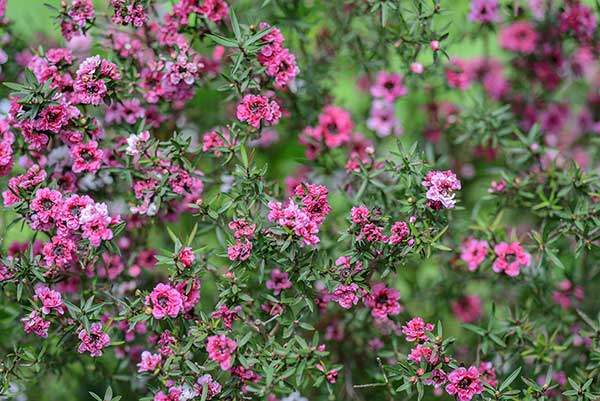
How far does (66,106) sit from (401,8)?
92 cm

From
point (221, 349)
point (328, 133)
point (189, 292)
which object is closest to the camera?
point (221, 349)

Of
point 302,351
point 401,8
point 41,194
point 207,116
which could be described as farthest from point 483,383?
point 207,116

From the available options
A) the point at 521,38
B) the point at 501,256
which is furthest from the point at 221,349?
the point at 521,38

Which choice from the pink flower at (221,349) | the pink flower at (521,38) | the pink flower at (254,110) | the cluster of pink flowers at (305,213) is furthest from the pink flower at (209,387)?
the pink flower at (521,38)

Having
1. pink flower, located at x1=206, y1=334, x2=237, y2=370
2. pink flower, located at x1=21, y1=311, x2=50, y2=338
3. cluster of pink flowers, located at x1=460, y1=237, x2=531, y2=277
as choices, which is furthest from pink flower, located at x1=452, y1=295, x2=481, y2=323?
pink flower, located at x1=21, y1=311, x2=50, y2=338

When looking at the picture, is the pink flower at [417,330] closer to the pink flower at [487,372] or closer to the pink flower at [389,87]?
the pink flower at [487,372]

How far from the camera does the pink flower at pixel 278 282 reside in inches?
68.9

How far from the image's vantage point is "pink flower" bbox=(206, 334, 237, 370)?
5.10ft

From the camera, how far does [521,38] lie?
2.46 meters

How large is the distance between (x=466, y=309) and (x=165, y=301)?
110 cm

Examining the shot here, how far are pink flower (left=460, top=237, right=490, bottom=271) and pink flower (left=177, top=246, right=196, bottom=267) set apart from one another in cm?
78

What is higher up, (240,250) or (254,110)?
(254,110)

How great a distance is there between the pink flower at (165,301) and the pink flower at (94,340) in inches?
5.4

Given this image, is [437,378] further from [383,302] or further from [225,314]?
[225,314]
